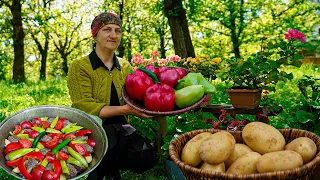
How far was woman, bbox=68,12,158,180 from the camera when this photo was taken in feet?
8.53

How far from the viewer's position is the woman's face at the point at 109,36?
2.69 m

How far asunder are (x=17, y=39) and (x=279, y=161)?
37.8 ft

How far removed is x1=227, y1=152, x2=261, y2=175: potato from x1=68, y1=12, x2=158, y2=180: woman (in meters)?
1.18

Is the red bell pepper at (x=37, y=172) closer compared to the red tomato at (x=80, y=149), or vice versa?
the red bell pepper at (x=37, y=172)

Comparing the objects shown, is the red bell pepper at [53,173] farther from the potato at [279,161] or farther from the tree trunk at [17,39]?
the tree trunk at [17,39]

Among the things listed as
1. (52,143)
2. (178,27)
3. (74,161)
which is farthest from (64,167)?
(178,27)

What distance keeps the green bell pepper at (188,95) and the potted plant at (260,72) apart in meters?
1.23

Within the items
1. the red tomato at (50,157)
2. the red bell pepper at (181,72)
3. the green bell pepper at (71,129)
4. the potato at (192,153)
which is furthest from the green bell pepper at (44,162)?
the red bell pepper at (181,72)

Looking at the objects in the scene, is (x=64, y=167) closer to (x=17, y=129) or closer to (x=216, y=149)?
(x=17, y=129)

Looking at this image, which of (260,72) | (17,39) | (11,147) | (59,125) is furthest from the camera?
(17,39)

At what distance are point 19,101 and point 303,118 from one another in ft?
16.9

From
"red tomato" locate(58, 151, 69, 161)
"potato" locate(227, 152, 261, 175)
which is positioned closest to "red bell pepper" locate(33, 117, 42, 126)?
"red tomato" locate(58, 151, 69, 161)

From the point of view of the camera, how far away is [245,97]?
3375mm

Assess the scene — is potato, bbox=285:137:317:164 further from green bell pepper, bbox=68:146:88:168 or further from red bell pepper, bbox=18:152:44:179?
red bell pepper, bbox=18:152:44:179
